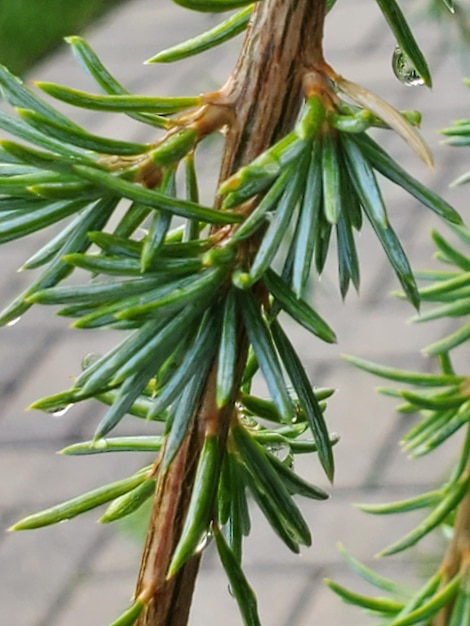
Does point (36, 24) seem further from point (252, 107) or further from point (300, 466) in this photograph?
point (252, 107)

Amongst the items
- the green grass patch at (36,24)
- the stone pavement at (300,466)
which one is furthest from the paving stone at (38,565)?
the green grass patch at (36,24)

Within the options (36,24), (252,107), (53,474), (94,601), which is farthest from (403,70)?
(36,24)

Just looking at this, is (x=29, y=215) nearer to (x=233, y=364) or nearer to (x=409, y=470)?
(x=233, y=364)

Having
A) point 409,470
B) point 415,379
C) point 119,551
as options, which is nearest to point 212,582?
point 119,551

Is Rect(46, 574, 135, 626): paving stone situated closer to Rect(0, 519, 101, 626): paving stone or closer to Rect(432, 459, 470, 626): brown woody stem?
Rect(0, 519, 101, 626): paving stone

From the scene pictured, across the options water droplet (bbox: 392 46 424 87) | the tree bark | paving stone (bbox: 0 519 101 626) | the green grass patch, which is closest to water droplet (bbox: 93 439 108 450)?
the tree bark

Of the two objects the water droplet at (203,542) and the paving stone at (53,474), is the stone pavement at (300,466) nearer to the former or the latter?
the paving stone at (53,474)

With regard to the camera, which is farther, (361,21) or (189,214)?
(361,21)
